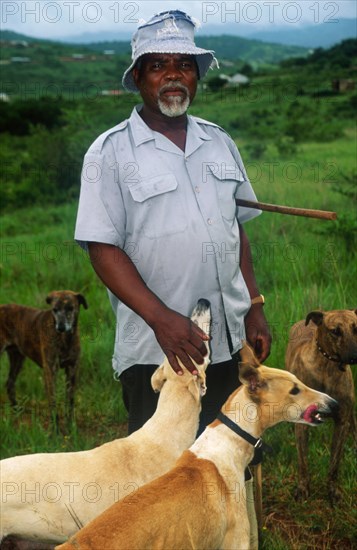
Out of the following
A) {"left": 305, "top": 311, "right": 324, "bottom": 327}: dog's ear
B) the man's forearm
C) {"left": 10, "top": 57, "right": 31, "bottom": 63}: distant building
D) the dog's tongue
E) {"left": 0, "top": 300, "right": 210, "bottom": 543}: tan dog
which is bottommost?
{"left": 0, "top": 300, "right": 210, "bottom": 543}: tan dog

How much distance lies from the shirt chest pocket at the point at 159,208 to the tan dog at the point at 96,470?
1.28 ft

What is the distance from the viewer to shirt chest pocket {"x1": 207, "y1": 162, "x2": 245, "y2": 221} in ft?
12.8

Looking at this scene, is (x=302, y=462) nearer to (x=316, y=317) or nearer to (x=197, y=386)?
(x=316, y=317)

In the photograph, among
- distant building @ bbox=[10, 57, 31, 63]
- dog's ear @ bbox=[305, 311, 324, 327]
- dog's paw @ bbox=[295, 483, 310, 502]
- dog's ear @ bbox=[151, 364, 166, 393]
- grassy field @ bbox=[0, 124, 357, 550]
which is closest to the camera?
dog's ear @ bbox=[151, 364, 166, 393]

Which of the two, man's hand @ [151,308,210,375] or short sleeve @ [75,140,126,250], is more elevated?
short sleeve @ [75,140,126,250]

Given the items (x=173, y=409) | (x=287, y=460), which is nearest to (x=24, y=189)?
(x=287, y=460)

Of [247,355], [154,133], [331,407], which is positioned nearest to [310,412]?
[331,407]

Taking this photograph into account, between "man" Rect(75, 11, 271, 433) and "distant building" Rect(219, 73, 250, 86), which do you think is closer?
"man" Rect(75, 11, 271, 433)

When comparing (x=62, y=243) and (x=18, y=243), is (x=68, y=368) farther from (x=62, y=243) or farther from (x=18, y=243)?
(x=18, y=243)

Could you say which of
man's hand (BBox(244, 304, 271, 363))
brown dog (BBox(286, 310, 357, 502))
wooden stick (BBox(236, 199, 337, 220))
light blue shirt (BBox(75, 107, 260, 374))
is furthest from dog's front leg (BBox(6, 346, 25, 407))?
wooden stick (BBox(236, 199, 337, 220))

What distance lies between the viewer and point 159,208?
374 centimetres

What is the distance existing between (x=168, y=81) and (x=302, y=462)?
2.37 m

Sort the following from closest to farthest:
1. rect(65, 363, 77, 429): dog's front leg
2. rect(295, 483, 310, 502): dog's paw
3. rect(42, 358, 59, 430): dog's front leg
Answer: rect(295, 483, 310, 502): dog's paw < rect(65, 363, 77, 429): dog's front leg < rect(42, 358, 59, 430): dog's front leg

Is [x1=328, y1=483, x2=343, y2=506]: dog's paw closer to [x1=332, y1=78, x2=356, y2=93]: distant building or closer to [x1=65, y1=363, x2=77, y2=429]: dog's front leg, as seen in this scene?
[x1=65, y1=363, x2=77, y2=429]: dog's front leg
